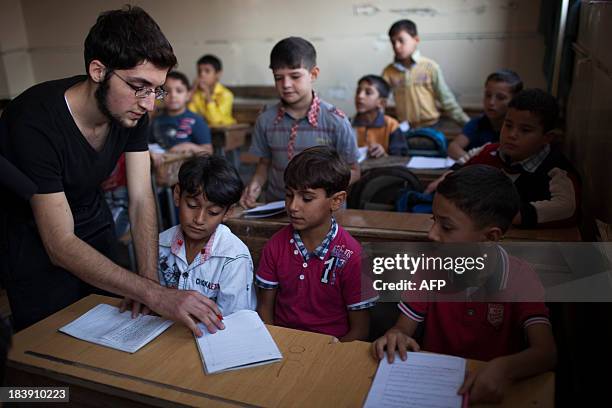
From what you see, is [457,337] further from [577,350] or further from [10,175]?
[10,175]

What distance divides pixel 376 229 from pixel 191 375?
0.97m

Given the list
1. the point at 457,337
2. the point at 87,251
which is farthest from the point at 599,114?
the point at 87,251

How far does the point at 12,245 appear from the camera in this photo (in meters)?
1.55

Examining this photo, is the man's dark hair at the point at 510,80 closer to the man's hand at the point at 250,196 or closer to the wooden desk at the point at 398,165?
the wooden desk at the point at 398,165

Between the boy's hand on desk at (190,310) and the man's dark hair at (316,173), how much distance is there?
20.6 inches

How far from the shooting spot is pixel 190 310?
1.23 metres

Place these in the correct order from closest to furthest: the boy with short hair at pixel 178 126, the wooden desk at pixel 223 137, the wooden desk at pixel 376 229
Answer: the wooden desk at pixel 376 229, the boy with short hair at pixel 178 126, the wooden desk at pixel 223 137

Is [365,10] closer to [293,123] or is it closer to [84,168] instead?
[293,123]

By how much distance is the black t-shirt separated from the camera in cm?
137

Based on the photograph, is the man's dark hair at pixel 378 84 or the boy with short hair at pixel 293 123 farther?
the man's dark hair at pixel 378 84

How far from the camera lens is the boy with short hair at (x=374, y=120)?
3498 millimetres

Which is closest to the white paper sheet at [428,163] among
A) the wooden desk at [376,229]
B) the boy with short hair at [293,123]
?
the boy with short hair at [293,123]

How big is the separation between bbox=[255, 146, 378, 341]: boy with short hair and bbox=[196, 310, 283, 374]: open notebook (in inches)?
13.5

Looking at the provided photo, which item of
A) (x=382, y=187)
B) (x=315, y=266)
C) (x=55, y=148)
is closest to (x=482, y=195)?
(x=315, y=266)
